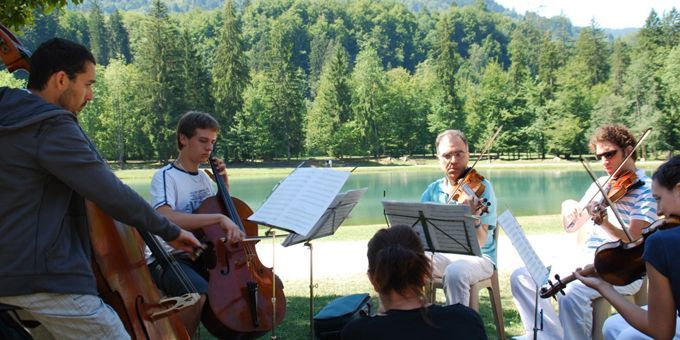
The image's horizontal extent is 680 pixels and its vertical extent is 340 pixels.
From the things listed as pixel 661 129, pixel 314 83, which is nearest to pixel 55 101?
pixel 661 129

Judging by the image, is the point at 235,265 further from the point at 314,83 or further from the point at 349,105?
the point at 314,83

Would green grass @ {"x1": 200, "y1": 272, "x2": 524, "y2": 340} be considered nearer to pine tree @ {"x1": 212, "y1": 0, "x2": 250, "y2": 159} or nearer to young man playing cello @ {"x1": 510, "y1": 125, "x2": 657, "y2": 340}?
young man playing cello @ {"x1": 510, "y1": 125, "x2": 657, "y2": 340}

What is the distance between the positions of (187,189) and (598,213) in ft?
9.84

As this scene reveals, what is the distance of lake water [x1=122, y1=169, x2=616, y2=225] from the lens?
1905 cm

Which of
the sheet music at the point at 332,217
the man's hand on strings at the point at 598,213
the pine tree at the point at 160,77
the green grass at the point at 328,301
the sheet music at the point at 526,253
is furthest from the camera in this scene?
the pine tree at the point at 160,77

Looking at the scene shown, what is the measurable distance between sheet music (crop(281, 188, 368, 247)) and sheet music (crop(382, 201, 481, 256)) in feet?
0.86

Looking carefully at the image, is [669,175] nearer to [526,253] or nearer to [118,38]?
[526,253]

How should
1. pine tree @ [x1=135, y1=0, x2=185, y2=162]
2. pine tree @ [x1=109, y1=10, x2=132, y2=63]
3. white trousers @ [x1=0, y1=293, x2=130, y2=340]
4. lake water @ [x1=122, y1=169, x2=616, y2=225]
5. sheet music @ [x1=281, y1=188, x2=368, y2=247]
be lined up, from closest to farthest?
white trousers @ [x1=0, y1=293, x2=130, y2=340]
sheet music @ [x1=281, y1=188, x2=368, y2=247]
lake water @ [x1=122, y1=169, x2=616, y2=225]
pine tree @ [x1=135, y1=0, x2=185, y2=162]
pine tree @ [x1=109, y1=10, x2=132, y2=63]

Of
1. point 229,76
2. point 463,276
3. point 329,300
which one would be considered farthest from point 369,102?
point 463,276

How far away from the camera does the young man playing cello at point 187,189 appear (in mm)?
3938

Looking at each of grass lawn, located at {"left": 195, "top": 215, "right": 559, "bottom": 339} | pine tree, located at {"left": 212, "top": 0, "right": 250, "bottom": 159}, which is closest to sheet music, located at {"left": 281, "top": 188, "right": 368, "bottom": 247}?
grass lawn, located at {"left": 195, "top": 215, "right": 559, "bottom": 339}

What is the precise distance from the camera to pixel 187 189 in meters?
4.45

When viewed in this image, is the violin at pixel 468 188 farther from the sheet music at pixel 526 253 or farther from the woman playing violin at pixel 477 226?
the sheet music at pixel 526 253

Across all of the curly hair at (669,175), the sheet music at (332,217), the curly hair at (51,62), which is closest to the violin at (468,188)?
the sheet music at (332,217)
